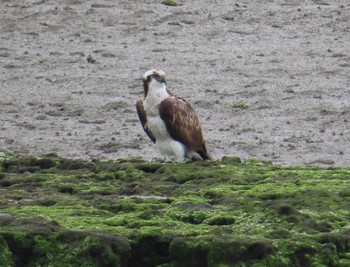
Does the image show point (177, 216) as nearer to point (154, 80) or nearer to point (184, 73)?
point (154, 80)

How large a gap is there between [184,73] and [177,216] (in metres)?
10.9

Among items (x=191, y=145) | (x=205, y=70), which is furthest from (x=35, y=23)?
(x=191, y=145)

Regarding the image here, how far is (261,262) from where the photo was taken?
6.50 metres

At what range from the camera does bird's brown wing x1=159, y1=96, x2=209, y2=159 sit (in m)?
12.3

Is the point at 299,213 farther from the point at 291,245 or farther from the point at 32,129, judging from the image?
the point at 32,129

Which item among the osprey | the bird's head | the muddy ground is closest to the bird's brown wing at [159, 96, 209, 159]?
the osprey

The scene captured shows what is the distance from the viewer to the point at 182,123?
12336mm

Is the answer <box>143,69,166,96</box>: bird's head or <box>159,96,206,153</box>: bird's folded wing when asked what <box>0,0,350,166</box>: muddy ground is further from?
<box>143,69,166,96</box>: bird's head

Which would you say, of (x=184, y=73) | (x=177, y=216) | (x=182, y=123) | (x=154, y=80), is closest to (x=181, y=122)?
(x=182, y=123)

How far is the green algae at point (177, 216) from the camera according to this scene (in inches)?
259

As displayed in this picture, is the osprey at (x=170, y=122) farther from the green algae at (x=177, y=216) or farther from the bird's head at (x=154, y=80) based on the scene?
the green algae at (x=177, y=216)

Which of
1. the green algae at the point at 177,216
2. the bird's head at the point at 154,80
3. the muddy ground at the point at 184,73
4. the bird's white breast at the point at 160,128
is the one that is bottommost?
the muddy ground at the point at 184,73

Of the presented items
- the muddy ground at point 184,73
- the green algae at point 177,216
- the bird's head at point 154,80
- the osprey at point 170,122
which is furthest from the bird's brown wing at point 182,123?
the green algae at point 177,216

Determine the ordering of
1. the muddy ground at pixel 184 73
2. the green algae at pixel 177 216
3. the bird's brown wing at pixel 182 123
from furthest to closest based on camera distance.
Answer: the muddy ground at pixel 184 73 → the bird's brown wing at pixel 182 123 → the green algae at pixel 177 216
